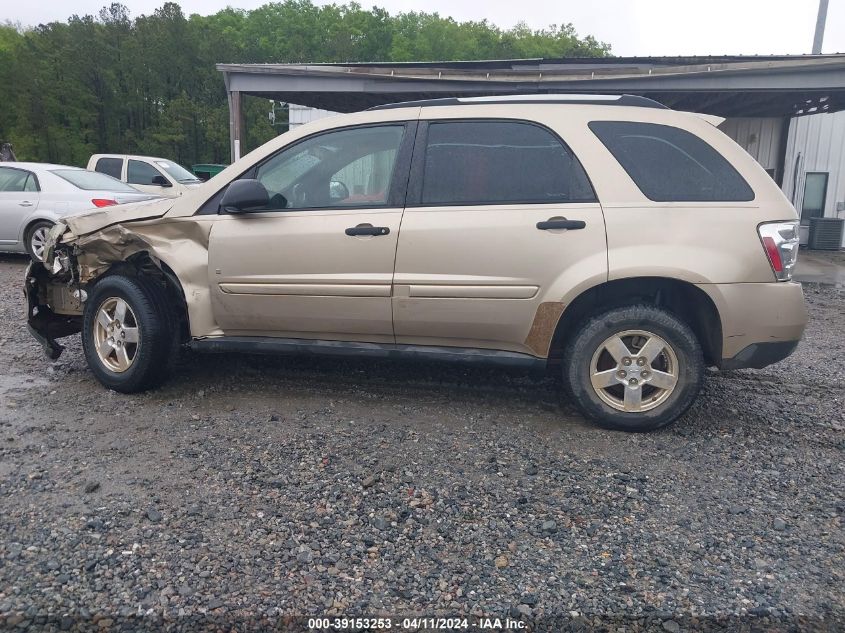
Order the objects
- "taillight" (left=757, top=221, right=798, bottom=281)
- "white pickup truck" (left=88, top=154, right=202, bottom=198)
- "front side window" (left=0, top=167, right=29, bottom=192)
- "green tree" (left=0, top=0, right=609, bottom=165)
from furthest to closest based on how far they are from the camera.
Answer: "green tree" (left=0, top=0, right=609, bottom=165) → "white pickup truck" (left=88, top=154, right=202, bottom=198) → "front side window" (left=0, top=167, right=29, bottom=192) → "taillight" (left=757, top=221, right=798, bottom=281)

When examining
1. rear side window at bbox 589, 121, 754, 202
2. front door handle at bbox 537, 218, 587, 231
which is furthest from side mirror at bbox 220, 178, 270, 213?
rear side window at bbox 589, 121, 754, 202

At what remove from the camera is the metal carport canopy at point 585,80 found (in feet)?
35.0

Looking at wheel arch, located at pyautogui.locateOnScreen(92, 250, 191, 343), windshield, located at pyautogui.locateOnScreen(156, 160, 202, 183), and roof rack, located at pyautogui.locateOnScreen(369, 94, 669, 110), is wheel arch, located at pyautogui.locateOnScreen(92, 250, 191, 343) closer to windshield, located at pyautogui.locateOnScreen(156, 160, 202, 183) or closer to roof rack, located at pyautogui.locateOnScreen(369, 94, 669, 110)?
roof rack, located at pyautogui.locateOnScreen(369, 94, 669, 110)

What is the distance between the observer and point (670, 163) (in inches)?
157

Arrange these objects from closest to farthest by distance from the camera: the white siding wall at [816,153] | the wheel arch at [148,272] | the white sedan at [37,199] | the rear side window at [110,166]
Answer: the wheel arch at [148,272]
the white sedan at [37,199]
the rear side window at [110,166]
the white siding wall at [816,153]

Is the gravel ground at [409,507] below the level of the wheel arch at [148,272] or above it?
below

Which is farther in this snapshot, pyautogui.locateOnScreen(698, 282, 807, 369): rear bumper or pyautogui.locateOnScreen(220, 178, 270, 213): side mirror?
pyautogui.locateOnScreen(220, 178, 270, 213): side mirror

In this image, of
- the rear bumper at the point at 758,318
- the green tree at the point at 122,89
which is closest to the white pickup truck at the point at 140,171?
the rear bumper at the point at 758,318

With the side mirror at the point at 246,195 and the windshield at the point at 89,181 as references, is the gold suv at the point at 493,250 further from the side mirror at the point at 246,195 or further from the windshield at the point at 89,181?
the windshield at the point at 89,181

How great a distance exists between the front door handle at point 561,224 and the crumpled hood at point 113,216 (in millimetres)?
2389

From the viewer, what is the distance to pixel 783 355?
153 inches

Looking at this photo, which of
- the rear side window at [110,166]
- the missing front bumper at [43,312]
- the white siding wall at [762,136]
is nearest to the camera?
the missing front bumper at [43,312]

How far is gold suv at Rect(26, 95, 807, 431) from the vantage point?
3.84 metres

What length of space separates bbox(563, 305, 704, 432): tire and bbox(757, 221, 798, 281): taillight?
0.57m
